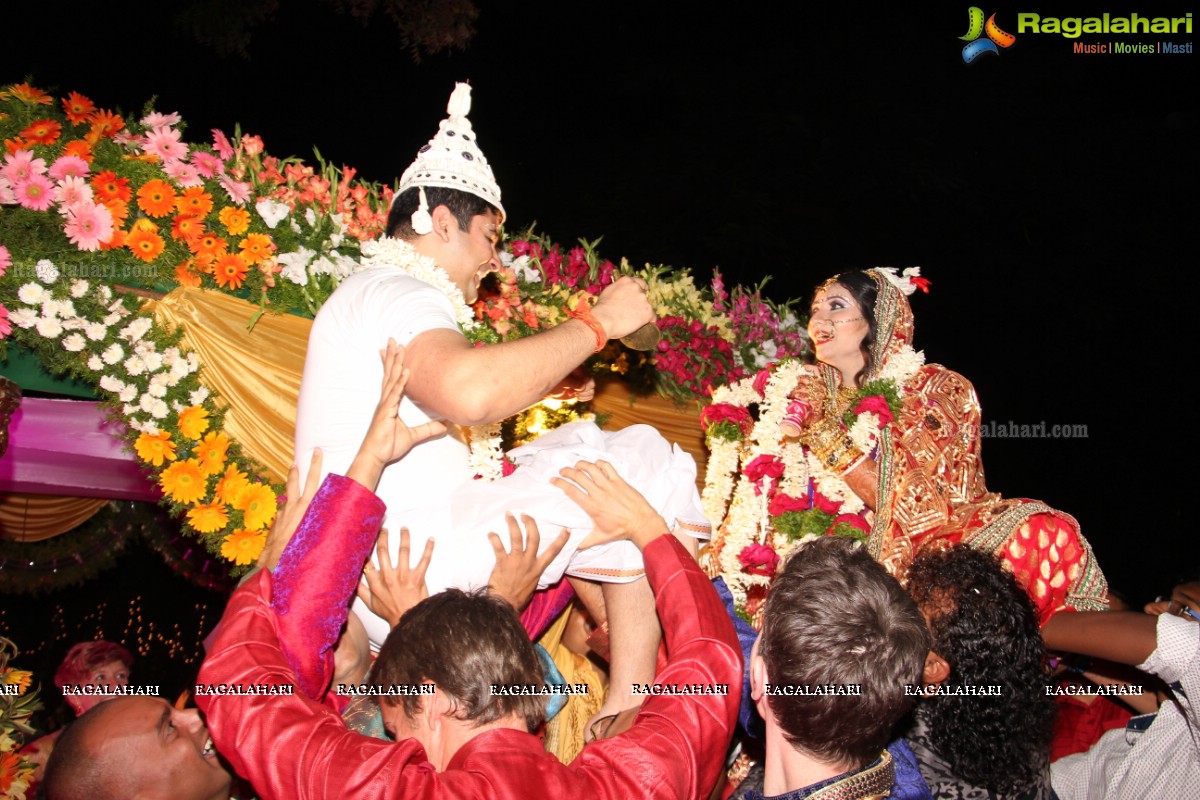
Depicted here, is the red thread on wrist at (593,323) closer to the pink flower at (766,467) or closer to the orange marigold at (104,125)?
the pink flower at (766,467)

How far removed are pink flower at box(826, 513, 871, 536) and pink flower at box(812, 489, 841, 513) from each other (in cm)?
8

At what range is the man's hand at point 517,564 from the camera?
2.46 metres

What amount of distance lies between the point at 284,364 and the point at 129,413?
61cm

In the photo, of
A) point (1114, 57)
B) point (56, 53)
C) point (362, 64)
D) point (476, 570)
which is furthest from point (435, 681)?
point (1114, 57)

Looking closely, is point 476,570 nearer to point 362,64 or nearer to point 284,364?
point 284,364

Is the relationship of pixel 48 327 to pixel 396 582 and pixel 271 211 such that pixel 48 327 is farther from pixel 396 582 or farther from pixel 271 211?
pixel 396 582

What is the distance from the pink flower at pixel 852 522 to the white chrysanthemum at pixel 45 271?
305 cm

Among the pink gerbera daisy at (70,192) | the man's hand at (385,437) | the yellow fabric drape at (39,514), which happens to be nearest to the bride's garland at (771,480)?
the man's hand at (385,437)

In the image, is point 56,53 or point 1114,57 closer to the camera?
point 56,53

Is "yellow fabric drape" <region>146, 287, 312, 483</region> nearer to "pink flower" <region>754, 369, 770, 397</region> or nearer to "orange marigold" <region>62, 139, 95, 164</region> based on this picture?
"orange marigold" <region>62, 139, 95, 164</region>

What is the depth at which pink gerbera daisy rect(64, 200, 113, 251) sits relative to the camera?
3490 mm

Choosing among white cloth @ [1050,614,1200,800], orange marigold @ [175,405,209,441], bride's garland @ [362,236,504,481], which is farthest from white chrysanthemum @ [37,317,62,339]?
white cloth @ [1050,614,1200,800]

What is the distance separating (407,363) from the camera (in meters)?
2.33

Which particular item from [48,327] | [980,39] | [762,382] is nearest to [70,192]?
[48,327]
